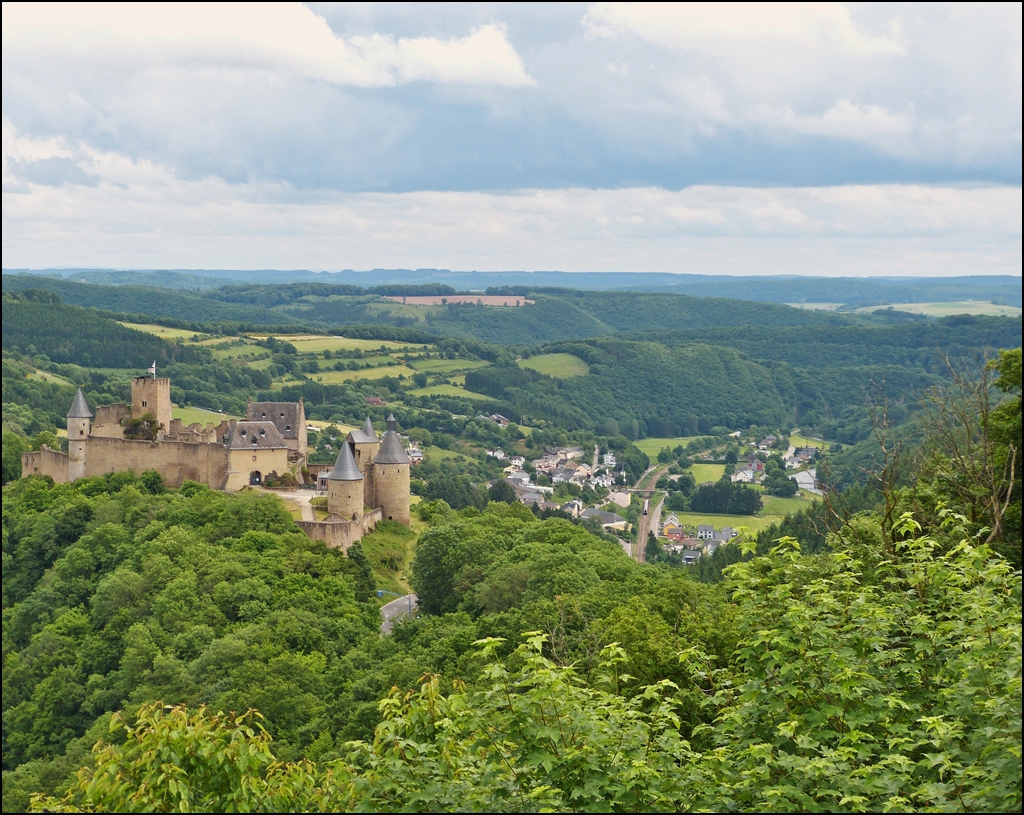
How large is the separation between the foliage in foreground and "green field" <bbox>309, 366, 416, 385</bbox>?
163555mm

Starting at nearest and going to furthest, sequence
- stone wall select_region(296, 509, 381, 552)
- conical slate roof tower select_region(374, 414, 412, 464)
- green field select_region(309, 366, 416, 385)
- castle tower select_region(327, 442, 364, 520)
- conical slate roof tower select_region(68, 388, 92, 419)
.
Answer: stone wall select_region(296, 509, 381, 552), castle tower select_region(327, 442, 364, 520), conical slate roof tower select_region(374, 414, 412, 464), conical slate roof tower select_region(68, 388, 92, 419), green field select_region(309, 366, 416, 385)

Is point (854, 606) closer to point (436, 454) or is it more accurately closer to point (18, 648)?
point (18, 648)

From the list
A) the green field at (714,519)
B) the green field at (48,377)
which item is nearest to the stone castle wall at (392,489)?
the green field at (714,519)

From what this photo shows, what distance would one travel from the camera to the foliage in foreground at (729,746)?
11.3 m

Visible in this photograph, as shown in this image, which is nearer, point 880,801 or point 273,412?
point 880,801

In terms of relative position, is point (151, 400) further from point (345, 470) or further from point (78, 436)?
point (345, 470)

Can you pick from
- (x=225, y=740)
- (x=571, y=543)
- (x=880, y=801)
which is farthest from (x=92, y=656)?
(x=880, y=801)

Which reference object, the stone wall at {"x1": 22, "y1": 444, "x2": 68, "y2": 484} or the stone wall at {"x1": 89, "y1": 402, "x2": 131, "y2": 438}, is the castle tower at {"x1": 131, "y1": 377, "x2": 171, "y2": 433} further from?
the stone wall at {"x1": 22, "y1": 444, "x2": 68, "y2": 484}

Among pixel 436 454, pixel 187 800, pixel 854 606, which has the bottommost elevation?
pixel 436 454

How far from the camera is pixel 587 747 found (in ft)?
39.3

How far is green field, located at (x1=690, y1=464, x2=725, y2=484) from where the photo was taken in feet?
507

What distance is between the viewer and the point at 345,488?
2053 inches

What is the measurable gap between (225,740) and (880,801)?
7.46 m

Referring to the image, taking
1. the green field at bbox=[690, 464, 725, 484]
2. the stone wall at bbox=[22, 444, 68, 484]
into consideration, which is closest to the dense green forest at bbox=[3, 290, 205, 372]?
the green field at bbox=[690, 464, 725, 484]
